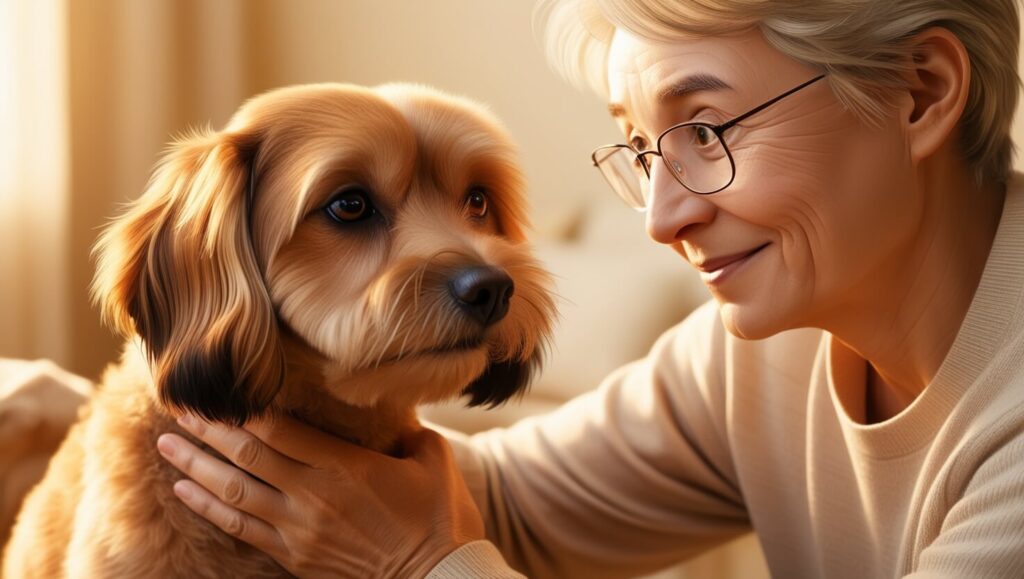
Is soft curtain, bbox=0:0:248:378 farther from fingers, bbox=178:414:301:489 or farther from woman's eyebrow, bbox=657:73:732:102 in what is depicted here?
woman's eyebrow, bbox=657:73:732:102

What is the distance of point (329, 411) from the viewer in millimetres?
1223

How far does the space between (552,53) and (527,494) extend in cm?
64

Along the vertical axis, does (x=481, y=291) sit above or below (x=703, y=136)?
below

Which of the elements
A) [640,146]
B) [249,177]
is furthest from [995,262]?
[249,177]

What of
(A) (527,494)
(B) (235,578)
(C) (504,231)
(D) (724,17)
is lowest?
(A) (527,494)

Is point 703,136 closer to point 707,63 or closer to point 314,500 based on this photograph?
point 707,63

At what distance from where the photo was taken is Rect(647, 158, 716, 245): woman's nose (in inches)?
47.2

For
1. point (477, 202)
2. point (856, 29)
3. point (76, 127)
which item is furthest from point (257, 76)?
point (856, 29)

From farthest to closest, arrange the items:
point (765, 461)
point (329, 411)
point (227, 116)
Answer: point (227, 116), point (765, 461), point (329, 411)

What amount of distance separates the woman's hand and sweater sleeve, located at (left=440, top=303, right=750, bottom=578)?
334mm

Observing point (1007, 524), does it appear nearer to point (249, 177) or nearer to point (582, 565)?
point (582, 565)

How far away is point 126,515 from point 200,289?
0.84ft

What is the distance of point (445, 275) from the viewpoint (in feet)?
3.65

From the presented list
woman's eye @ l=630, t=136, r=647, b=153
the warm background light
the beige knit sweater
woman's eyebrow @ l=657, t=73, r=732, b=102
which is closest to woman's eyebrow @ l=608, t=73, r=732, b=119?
woman's eyebrow @ l=657, t=73, r=732, b=102
